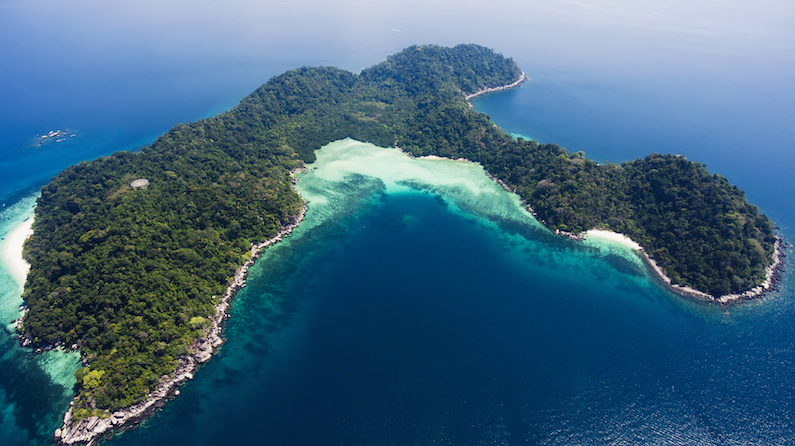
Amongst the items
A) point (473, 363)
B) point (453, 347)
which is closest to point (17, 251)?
point (453, 347)

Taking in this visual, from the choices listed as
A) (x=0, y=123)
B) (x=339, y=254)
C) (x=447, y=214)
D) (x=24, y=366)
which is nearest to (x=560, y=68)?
(x=447, y=214)

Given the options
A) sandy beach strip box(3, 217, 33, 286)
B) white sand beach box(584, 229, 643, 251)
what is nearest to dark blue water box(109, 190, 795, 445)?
white sand beach box(584, 229, 643, 251)

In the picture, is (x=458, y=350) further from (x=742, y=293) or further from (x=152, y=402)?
(x=742, y=293)

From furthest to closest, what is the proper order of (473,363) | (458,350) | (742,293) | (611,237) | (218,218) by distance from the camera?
(611,237) → (218,218) → (742,293) → (458,350) → (473,363)

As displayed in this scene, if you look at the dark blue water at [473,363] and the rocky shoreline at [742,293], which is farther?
the rocky shoreline at [742,293]

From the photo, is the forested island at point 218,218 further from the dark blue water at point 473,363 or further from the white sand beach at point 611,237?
the dark blue water at point 473,363

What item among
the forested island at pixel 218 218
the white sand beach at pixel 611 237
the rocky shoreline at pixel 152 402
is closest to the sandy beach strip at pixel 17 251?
the forested island at pixel 218 218
